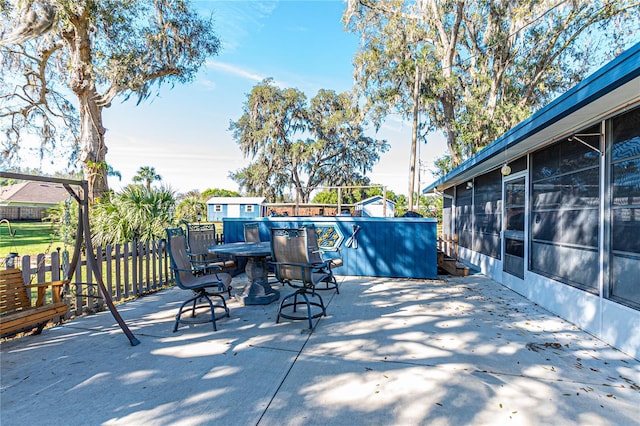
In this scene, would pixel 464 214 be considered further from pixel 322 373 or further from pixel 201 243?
pixel 322 373

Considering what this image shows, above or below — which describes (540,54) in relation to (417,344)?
above

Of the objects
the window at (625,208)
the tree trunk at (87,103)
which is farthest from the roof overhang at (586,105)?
the tree trunk at (87,103)

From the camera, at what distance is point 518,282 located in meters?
5.24

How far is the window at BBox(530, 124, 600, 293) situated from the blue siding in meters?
1.84

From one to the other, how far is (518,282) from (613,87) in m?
3.79

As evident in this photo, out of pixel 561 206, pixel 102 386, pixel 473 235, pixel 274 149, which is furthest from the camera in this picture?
pixel 274 149

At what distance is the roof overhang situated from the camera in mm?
2193

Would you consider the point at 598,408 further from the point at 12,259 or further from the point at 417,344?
the point at 12,259

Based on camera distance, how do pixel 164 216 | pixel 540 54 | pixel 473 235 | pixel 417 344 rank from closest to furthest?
1. pixel 417 344
2. pixel 164 216
3. pixel 473 235
4. pixel 540 54

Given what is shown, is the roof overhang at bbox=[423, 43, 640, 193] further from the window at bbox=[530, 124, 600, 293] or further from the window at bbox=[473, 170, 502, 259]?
the window at bbox=[473, 170, 502, 259]

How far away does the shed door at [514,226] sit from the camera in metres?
5.16

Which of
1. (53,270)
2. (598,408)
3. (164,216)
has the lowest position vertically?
(598,408)

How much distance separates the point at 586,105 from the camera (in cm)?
277

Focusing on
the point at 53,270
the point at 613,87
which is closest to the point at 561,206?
the point at 613,87
